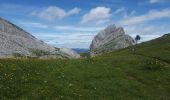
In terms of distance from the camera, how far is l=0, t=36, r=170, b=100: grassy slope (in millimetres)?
37469

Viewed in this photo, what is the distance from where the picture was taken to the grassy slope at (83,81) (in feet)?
123

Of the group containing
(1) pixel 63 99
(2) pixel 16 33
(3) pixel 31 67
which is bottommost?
(1) pixel 63 99

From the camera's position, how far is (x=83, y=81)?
45.0 metres

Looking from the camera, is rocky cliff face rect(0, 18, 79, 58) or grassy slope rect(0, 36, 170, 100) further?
rocky cliff face rect(0, 18, 79, 58)

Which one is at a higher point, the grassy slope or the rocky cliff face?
the rocky cliff face

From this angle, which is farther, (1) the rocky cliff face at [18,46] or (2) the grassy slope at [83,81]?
(1) the rocky cliff face at [18,46]

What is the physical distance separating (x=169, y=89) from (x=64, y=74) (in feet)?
44.4

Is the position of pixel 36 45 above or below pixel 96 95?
above

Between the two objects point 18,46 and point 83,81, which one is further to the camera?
point 18,46

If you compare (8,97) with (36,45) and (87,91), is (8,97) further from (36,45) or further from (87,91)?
(36,45)

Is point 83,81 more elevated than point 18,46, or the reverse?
point 18,46

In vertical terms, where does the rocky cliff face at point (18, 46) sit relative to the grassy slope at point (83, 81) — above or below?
above

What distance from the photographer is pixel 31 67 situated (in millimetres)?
50719

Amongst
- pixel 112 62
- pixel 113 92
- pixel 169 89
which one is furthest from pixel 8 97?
pixel 112 62
